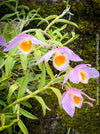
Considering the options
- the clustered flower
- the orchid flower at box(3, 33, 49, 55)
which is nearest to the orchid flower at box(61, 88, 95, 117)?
the clustered flower

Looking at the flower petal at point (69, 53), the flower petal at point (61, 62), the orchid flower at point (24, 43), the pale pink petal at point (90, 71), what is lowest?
the pale pink petal at point (90, 71)

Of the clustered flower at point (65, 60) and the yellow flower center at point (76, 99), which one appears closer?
the clustered flower at point (65, 60)

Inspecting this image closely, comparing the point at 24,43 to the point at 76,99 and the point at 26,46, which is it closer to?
the point at 26,46

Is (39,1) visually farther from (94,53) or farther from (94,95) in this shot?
(94,95)

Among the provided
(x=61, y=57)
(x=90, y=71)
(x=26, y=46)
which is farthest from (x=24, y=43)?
(x=90, y=71)

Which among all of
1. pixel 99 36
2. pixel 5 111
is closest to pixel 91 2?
pixel 99 36

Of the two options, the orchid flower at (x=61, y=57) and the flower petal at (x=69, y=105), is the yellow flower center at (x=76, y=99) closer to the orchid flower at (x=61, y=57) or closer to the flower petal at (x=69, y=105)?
the flower petal at (x=69, y=105)

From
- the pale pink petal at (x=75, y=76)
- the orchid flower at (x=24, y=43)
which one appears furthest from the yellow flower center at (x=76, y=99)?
the orchid flower at (x=24, y=43)
